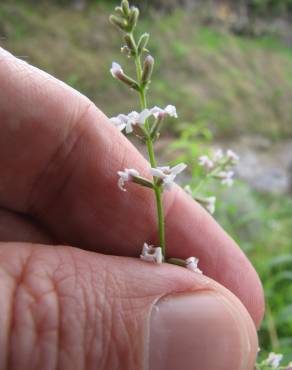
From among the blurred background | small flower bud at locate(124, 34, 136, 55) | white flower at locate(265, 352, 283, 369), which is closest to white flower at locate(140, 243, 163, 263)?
white flower at locate(265, 352, 283, 369)

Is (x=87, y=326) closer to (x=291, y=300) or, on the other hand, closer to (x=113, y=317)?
(x=113, y=317)


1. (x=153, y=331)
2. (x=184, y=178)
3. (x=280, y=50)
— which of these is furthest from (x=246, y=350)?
(x=280, y=50)

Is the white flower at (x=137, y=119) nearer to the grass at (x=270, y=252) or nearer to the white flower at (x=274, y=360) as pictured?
the white flower at (x=274, y=360)

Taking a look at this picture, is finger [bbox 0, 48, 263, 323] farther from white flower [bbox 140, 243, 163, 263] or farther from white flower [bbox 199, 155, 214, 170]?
white flower [bbox 140, 243, 163, 263]

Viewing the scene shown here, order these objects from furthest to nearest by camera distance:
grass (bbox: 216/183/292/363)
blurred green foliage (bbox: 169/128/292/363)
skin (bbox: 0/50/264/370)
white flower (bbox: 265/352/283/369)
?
grass (bbox: 216/183/292/363)
blurred green foliage (bbox: 169/128/292/363)
white flower (bbox: 265/352/283/369)
skin (bbox: 0/50/264/370)

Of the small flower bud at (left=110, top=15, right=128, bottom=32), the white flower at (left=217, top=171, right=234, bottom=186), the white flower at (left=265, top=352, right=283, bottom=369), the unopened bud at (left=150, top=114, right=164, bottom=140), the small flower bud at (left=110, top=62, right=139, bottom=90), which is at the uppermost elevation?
the small flower bud at (left=110, top=15, right=128, bottom=32)

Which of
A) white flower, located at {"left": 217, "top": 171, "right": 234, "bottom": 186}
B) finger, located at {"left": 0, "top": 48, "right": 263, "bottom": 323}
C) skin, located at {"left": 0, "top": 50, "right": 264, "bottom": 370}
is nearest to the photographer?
skin, located at {"left": 0, "top": 50, "right": 264, "bottom": 370}
